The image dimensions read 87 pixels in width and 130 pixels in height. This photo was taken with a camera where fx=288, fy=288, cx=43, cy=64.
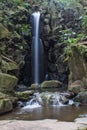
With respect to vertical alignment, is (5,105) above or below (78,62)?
below

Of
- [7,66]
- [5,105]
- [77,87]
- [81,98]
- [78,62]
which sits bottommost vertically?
[5,105]

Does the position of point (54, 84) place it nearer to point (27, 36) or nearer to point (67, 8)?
point (27, 36)

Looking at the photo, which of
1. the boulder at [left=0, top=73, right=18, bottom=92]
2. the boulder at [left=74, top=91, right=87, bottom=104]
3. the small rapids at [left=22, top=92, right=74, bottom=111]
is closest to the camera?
the small rapids at [left=22, top=92, right=74, bottom=111]

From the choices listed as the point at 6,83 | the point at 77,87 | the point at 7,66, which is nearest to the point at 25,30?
the point at 7,66

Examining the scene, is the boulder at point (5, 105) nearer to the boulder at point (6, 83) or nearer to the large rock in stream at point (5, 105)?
the large rock in stream at point (5, 105)

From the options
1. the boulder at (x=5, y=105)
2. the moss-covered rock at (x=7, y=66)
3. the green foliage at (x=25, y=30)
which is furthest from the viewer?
the green foliage at (x=25, y=30)

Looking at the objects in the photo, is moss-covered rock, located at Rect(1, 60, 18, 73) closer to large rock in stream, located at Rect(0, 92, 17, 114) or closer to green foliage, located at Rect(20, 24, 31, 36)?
green foliage, located at Rect(20, 24, 31, 36)

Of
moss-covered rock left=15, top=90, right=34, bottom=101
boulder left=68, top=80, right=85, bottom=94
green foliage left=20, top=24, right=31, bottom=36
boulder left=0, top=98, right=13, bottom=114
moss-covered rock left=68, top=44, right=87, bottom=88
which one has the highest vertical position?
green foliage left=20, top=24, right=31, bottom=36

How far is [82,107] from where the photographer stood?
12328 millimetres

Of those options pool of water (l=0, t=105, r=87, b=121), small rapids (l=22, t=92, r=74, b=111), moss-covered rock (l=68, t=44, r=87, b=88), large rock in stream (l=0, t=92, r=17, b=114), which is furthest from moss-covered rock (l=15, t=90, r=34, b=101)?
moss-covered rock (l=68, t=44, r=87, b=88)

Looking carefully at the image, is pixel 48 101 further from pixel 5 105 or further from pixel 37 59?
pixel 37 59

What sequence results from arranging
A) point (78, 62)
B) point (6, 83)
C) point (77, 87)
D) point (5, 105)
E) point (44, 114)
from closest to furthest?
point (44, 114)
point (5, 105)
point (6, 83)
point (77, 87)
point (78, 62)

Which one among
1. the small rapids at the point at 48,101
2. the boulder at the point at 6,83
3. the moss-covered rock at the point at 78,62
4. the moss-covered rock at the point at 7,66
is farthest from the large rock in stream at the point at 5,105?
the moss-covered rock at the point at 7,66

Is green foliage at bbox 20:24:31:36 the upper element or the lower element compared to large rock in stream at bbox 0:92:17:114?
upper
